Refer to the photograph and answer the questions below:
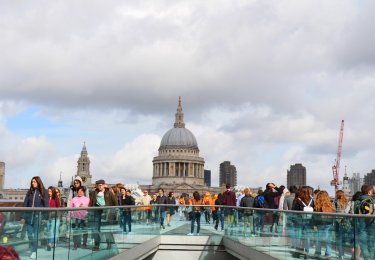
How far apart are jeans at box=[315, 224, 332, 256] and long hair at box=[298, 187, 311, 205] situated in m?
3.36

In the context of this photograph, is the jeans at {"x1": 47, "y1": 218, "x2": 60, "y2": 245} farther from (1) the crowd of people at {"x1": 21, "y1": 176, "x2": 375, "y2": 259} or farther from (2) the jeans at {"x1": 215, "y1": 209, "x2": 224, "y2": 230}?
(2) the jeans at {"x1": 215, "y1": 209, "x2": 224, "y2": 230}

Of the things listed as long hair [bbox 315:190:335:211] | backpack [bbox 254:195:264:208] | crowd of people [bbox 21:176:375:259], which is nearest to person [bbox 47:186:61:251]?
crowd of people [bbox 21:176:375:259]

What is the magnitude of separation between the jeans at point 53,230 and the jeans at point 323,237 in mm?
4886

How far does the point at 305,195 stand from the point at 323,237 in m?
3.79

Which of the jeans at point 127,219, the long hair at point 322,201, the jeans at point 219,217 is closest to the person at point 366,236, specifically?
the long hair at point 322,201

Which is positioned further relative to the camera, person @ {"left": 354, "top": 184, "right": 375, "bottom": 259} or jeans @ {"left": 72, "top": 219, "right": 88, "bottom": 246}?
jeans @ {"left": 72, "top": 219, "right": 88, "bottom": 246}

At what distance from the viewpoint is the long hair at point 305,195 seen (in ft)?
50.6

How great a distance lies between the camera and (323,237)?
11.7 m

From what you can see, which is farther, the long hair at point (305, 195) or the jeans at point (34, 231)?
the long hair at point (305, 195)

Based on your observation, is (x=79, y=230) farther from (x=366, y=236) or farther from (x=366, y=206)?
(x=366, y=206)

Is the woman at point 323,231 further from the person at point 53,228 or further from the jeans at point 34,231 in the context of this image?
the jeans at point 34,231

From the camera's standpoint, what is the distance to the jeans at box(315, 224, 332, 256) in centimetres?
1142

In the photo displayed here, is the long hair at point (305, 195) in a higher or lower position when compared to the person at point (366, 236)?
higher

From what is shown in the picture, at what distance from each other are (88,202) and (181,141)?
17836cm
